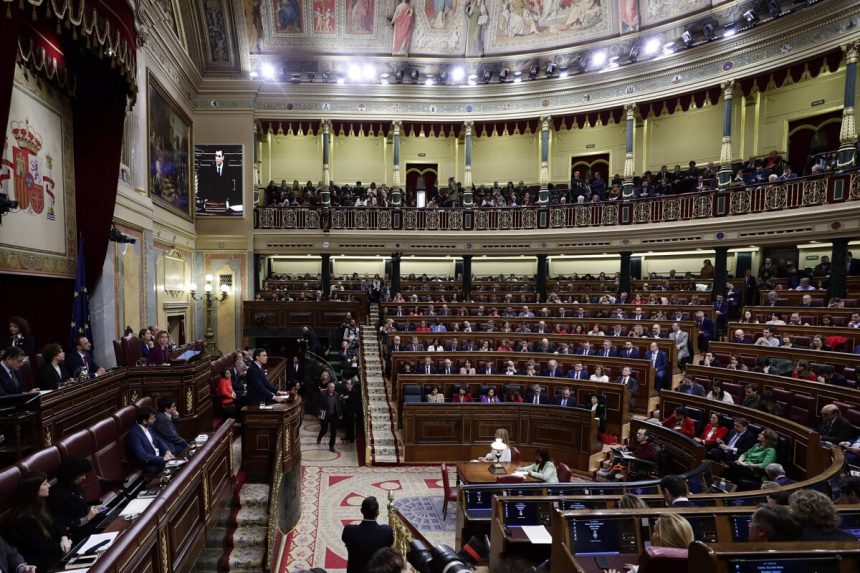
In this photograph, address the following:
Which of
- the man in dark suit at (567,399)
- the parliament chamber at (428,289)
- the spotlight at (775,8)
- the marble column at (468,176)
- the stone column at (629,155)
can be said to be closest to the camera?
the parliament chamber at (428,289)

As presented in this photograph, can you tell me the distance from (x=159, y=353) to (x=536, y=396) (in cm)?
666

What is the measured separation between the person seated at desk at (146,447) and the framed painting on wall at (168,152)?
28.3ft

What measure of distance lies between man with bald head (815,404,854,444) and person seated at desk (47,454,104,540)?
759 cm

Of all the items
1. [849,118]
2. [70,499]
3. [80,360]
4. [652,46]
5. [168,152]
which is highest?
[652,46]

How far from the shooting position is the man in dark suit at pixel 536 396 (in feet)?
30.3

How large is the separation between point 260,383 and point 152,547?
10.9 feet

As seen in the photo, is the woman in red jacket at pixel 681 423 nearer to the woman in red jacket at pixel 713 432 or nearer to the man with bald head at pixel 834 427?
the woman in red jacket at pixel 713 432

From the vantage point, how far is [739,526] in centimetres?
344

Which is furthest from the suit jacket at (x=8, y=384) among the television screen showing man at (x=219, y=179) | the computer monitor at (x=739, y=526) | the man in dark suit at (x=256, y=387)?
the television screen showing man at (x=219, y=179)

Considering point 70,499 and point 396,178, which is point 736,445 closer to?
point 70,499

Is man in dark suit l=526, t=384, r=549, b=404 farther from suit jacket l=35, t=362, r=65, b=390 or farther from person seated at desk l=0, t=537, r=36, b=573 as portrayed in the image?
person seated at desk l=0, t=537, r=36, b=573

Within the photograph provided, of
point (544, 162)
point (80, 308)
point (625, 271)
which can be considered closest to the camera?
point (80, 308)

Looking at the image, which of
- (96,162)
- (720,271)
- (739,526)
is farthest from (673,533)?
(720,271)

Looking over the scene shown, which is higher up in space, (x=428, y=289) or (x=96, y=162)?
(x=96, y=162)
